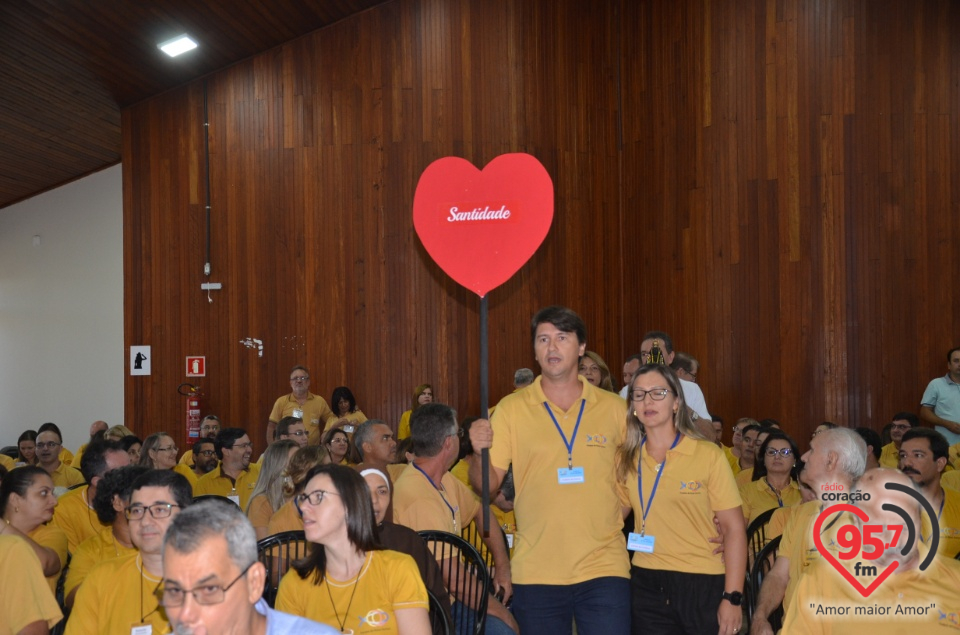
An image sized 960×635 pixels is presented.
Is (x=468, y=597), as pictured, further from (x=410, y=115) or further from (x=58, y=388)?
(x=58, y=388)

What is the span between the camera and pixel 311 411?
862cm

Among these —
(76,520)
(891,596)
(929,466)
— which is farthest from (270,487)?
(929,466)

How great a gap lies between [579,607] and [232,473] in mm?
3230

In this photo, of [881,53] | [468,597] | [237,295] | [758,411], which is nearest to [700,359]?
[758,411]

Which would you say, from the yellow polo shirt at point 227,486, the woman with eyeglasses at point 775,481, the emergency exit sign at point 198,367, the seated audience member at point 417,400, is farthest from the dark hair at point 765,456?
the emergency exit sign at point 198,367

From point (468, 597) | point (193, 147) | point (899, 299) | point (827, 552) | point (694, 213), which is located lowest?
point (468, 597)

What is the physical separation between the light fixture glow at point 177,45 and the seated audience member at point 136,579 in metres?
6.88

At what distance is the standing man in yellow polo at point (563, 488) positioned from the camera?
9.07 ft

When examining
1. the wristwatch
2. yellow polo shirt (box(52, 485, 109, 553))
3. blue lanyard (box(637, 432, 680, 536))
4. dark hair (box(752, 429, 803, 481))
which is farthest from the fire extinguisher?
the wristwatch

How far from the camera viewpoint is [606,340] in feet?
31.2

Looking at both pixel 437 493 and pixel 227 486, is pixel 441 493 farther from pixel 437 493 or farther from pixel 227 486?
pixel 227 486

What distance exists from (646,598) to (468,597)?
2.38 feet

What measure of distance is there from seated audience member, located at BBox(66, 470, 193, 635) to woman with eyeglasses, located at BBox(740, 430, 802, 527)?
9.89 ft

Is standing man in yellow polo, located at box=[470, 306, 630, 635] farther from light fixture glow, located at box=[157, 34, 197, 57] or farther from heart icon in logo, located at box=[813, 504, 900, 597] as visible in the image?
light fixture glow, located at box=[157, 34, 197, 57]
